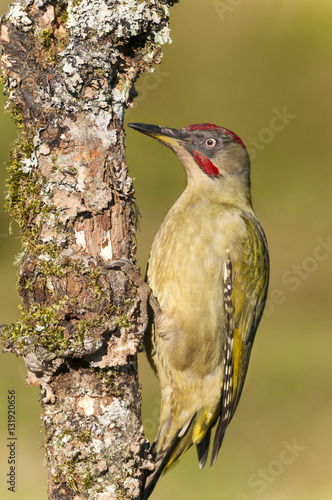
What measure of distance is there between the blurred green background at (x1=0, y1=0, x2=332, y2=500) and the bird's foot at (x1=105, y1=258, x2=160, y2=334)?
219 centimetres

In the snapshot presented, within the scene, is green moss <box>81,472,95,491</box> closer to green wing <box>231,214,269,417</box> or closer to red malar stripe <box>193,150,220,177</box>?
green wing <box>231,214,269,417</box>

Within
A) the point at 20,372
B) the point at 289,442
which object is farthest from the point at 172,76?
the point at 289,442

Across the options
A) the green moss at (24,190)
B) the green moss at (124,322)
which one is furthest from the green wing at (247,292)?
the green moss at (24,190)

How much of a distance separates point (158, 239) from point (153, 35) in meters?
1.06

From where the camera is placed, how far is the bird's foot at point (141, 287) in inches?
92.1

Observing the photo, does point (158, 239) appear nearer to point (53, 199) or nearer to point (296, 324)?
point (53, 199)

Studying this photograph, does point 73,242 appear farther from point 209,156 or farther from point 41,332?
point 209,156

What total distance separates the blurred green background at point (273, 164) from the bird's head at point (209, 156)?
186 cm

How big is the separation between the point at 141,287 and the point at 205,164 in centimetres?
88

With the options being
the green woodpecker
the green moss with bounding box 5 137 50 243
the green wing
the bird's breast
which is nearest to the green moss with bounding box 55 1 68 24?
the green moss with bounding box 5 137 50 243

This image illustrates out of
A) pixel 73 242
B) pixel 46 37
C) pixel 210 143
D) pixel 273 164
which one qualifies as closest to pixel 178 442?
pixel 73 242

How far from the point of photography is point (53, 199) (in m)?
2.26

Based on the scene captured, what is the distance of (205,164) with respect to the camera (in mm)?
3326

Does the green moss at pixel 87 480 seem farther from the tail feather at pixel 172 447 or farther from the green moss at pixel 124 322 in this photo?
the tail feather at pixel 172 447
